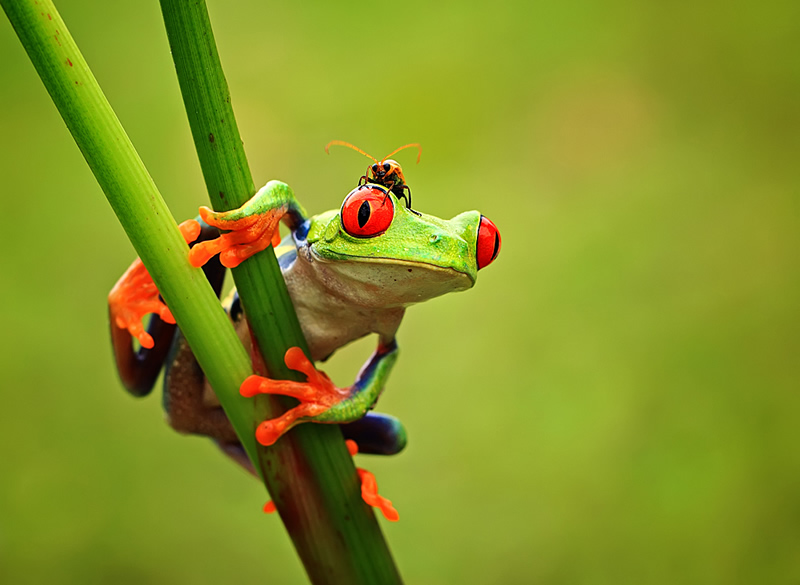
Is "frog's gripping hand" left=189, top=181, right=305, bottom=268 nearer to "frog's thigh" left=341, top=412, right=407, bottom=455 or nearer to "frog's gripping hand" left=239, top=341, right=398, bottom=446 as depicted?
"frog's gripping hand" left=239, top=341, right=398, bottom=446

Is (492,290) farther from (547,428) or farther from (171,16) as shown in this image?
(171,16)

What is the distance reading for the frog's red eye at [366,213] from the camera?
74cm

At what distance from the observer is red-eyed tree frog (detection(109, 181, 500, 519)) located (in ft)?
2.37

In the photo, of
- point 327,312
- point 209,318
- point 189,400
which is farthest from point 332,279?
point 189,400

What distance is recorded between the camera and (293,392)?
2.40 feet

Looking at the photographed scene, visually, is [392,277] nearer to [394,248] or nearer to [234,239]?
[394,248]

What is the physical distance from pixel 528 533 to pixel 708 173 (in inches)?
47.8

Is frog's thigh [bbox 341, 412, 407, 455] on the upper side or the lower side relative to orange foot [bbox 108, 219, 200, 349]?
lower

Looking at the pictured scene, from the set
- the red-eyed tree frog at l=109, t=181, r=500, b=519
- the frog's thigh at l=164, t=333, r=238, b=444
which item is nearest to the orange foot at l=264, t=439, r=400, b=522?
the red-eyed tree frog at l=109, t=181, r=500, b=519

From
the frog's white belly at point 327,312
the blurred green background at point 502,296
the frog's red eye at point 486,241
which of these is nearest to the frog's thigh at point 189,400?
the frog's white belly at point 327,312

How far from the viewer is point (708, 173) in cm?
226

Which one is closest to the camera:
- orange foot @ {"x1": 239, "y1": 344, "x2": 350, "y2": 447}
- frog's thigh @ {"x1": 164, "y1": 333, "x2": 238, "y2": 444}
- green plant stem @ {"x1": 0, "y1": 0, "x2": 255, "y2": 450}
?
green plant stem @ {"x1": 0, "y1": 0, "x2": 255, "y2": 450}

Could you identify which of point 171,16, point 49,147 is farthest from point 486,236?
point 49,147

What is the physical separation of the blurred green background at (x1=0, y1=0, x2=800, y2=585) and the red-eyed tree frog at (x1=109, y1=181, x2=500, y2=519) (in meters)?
1.17
